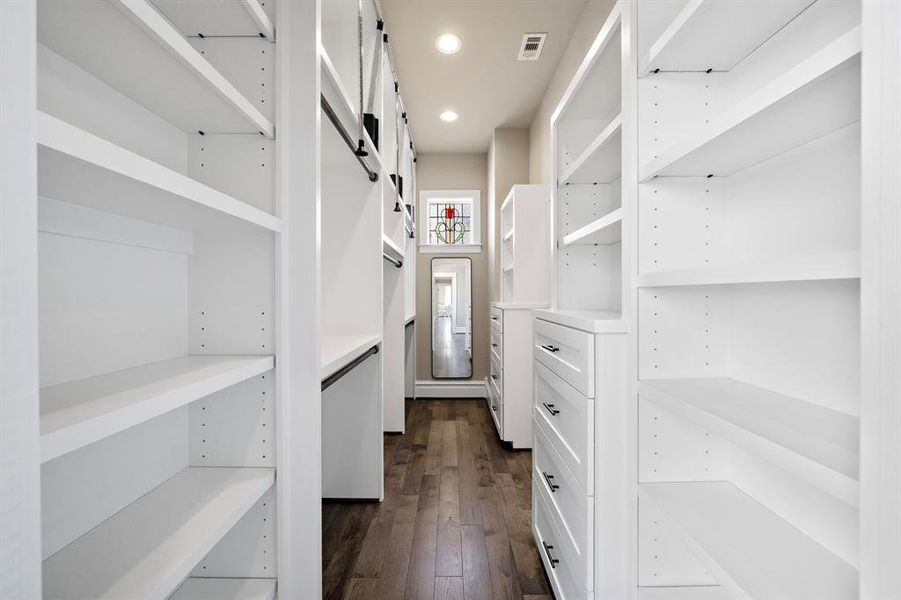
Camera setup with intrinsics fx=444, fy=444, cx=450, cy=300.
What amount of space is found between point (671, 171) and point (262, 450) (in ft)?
3.98

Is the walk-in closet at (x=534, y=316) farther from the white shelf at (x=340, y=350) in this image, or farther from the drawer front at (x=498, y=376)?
the drawer front at (x=498, y=376)

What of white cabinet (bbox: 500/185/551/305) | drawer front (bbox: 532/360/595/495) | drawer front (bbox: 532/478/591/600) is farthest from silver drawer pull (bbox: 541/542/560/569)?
white cabinet (bbox: 500/185/551/305)

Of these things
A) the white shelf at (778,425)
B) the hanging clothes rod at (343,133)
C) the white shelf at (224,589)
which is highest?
the hanging clothes rod at (343,133)

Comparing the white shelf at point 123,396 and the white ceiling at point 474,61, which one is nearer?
the white shelf at point 123,396

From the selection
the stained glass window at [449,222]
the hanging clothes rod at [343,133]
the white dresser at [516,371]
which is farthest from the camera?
the stained glass window at [449,222]

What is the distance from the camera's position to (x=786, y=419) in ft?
2.57

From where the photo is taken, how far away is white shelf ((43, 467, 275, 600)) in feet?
2.24

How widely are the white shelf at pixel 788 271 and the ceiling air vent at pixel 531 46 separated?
2.54 metres

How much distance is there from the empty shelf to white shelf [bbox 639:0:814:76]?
0.98 meters

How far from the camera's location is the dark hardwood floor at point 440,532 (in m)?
1.57

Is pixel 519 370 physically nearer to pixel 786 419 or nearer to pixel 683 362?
pixel 683 362

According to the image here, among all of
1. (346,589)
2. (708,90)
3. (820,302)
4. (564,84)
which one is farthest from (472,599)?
(564,84)

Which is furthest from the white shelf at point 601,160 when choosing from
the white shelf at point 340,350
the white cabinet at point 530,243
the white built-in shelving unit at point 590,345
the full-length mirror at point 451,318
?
the full-length mirror at point 451,318

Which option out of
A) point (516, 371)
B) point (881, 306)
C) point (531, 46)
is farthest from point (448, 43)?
point (881, 306)
